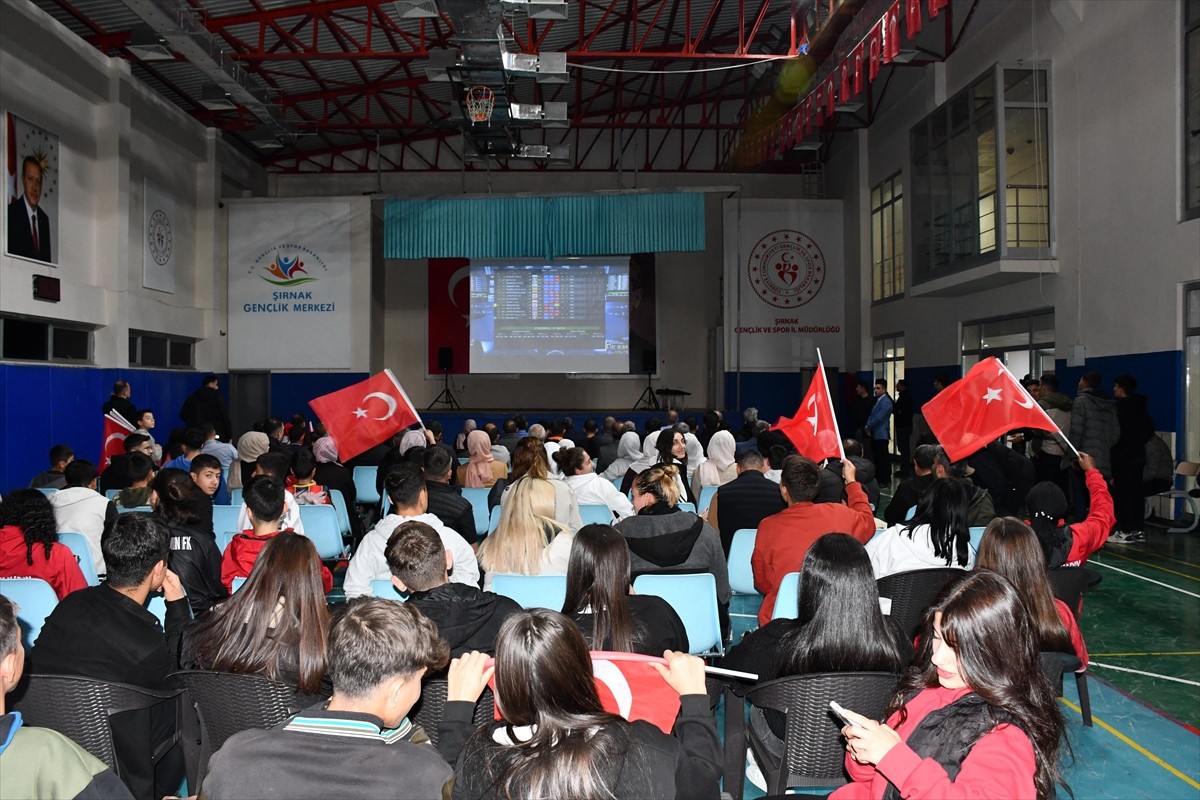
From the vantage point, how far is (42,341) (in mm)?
11156

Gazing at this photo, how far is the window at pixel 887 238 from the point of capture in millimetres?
14945

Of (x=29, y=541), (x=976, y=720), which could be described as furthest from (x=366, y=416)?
(x=976, y=720)

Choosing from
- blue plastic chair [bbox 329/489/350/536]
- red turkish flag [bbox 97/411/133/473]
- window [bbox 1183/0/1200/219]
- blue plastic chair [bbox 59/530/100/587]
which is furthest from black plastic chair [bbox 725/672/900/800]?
window [bbox 1183/0/1200/219]

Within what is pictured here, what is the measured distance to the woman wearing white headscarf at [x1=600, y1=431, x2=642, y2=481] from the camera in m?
7.43

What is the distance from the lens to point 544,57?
10.2m

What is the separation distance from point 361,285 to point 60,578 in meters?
13.1

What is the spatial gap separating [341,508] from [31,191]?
7252 millimetres

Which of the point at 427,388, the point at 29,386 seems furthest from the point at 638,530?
the point at 427,388

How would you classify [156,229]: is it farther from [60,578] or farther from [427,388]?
[60,578]

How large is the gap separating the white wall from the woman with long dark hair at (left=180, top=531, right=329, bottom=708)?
9618 mm

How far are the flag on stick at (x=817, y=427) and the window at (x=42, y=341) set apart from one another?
911cm

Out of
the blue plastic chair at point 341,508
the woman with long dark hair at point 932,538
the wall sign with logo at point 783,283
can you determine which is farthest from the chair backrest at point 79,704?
the wall sign with logo at point 783,283

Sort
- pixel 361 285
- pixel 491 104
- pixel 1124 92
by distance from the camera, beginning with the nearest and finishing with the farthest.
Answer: pixel 1124 92
pixel 491 104
pixel 361 285

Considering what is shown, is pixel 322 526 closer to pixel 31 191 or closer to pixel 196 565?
pixel 196 565
